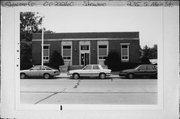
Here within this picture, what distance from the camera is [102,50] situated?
10.6 meters

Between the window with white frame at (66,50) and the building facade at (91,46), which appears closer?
the building facade at (91,46)

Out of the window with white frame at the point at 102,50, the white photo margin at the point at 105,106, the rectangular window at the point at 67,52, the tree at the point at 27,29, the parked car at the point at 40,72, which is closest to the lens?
the white photo margin at the point at 105,106

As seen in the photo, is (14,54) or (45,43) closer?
(14,54)

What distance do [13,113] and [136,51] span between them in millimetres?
8484

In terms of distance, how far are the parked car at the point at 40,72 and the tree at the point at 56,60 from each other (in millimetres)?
317

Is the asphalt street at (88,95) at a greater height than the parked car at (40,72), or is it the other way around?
the parked car at (40,72)

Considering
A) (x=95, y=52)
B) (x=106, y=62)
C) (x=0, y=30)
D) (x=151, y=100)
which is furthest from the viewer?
(x=106, y=62)

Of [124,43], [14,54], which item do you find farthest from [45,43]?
[14,54]

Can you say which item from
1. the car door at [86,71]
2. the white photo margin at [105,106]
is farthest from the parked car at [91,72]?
the white photo margin at [105,106]

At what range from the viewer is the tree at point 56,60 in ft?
37.5

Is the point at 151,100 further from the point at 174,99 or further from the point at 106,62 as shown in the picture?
the point at 106,62

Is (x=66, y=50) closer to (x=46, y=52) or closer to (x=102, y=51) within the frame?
(x=46, y=52)

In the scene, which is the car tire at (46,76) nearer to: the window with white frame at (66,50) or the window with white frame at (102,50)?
the window with white frame at (66,50)

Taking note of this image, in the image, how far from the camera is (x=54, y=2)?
145 inches
